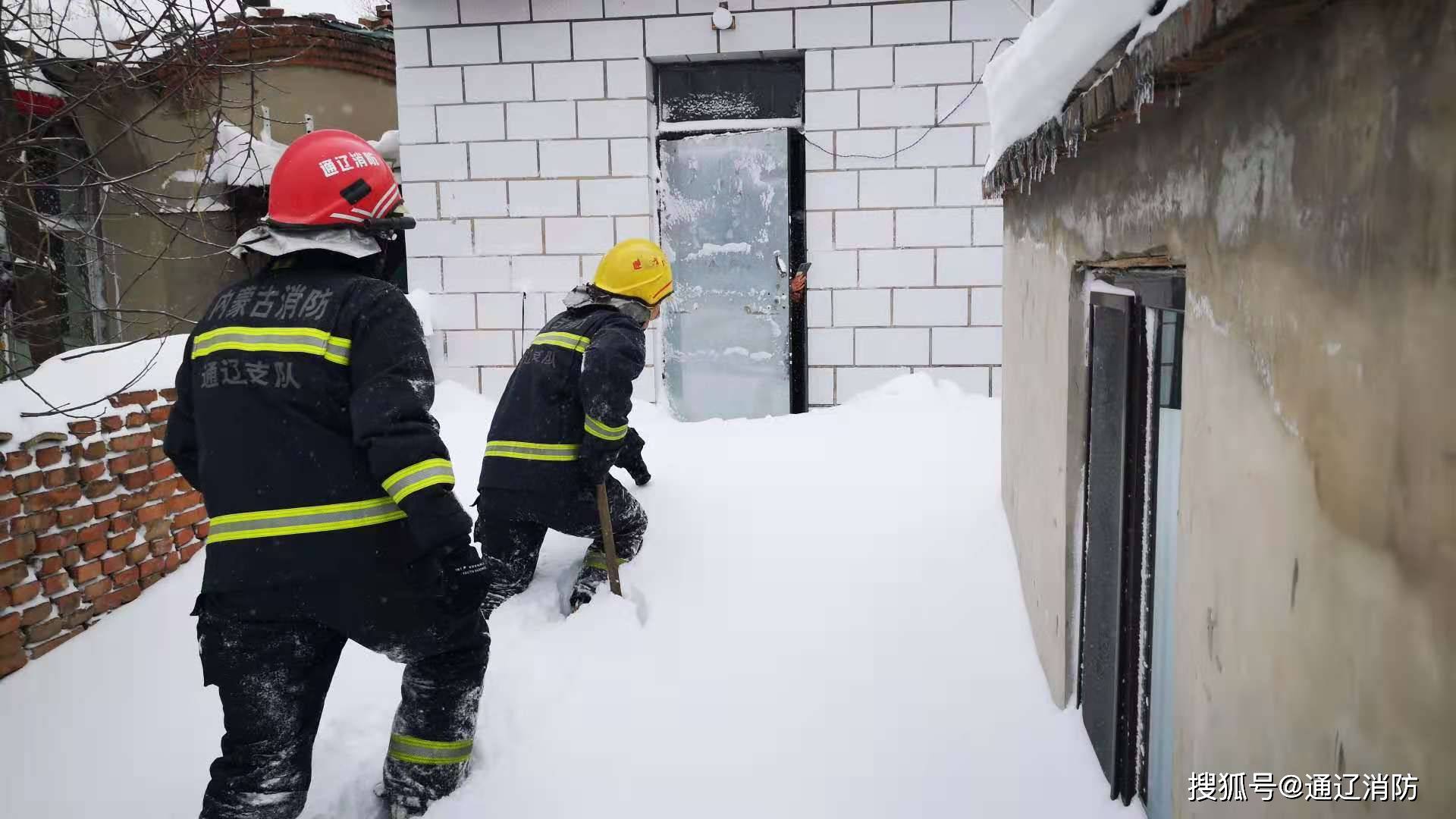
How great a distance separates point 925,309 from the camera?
6250 mm

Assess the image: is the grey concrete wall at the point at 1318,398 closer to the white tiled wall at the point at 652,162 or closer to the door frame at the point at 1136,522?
the door frame at the point at 1136,522

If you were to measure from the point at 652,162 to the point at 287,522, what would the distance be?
4.67 m

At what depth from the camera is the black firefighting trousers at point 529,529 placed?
350 centimetres

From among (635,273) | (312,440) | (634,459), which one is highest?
(635,273)

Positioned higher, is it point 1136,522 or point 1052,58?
point 1052,58

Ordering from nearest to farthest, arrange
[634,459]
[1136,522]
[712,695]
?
[1136,522], [712,695], [634,459]

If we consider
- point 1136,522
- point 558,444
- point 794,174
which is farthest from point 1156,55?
point 794,174

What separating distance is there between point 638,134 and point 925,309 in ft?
7.30

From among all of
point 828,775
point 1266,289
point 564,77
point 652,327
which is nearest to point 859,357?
point 652,327

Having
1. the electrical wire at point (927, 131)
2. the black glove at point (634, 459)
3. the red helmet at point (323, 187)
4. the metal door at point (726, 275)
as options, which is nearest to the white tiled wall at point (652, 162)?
the electrical wire at point (927, 131)

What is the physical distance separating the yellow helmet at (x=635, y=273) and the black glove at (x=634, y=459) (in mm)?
713

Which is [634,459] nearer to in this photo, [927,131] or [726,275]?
[726,275]

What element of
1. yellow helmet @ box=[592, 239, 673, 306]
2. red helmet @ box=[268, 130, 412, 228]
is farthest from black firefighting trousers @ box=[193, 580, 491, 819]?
yellow helmet @ box=[592, 239, 673, 306]

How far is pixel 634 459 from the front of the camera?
170 inches
